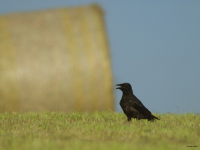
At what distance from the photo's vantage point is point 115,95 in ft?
30.7

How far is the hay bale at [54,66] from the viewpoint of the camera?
29.3 ft

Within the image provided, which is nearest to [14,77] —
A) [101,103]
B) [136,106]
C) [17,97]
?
[17,97]

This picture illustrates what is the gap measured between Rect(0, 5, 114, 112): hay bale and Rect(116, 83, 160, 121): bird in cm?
220

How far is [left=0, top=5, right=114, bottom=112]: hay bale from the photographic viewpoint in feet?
29.3

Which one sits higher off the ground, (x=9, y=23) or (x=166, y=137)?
(x=9, y=23)

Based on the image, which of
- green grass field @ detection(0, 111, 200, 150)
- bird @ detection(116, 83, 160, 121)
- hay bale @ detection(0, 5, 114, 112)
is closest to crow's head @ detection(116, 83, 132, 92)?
bird @ detection(116, 83, 160, 121)

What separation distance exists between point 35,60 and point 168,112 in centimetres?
369

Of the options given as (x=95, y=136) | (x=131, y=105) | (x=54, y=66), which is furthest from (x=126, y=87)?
(x=54, y=66)

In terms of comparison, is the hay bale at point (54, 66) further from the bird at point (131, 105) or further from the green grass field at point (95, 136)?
the bird at point (131, 105)

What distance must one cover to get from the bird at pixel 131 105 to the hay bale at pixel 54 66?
2.20m

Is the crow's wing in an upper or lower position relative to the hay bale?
lower

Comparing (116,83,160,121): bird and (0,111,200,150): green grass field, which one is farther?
(116,83,160,121): bird

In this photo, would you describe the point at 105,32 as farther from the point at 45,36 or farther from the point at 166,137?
the point at 166,137

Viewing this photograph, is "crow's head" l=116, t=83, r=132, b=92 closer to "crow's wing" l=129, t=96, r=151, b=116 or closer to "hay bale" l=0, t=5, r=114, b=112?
"crow's wing" l=129, t=96, r=151, b=116
